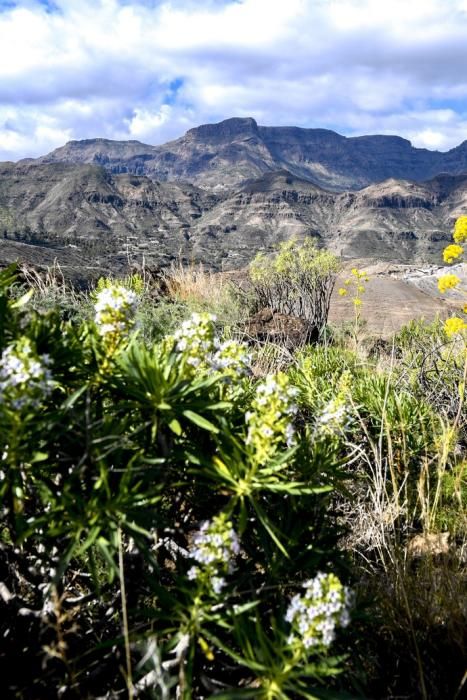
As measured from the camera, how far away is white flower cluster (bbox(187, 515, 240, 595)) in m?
1.35

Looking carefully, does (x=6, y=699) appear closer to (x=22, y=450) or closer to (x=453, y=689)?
(x=22, y=450)

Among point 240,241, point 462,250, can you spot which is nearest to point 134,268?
point 462,250

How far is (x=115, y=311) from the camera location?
1577mm

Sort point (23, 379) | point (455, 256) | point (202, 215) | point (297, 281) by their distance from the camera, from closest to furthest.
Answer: point (23, 379) → point (455, 256) → point (297, 281) → point (202, 215)

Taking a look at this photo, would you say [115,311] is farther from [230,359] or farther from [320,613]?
[320,613]

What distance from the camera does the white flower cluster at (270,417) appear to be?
4.57 ft

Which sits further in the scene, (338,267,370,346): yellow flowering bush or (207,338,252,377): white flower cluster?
(338,267,370,346): yellow flowering bush

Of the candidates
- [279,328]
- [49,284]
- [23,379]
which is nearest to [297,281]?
[279,328]

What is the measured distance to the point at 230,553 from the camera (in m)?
1.40

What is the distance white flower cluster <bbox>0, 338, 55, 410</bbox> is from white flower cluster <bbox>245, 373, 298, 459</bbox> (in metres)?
0.56

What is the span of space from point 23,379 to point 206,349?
0.59 m

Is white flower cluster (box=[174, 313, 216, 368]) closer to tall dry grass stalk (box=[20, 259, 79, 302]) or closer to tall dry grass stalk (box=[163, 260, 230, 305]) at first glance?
tall dry grass stalk (box=[20, 259, 79, 302])

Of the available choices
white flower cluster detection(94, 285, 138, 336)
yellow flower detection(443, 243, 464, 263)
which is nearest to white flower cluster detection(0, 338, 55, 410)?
white flower cluster detection(94, 285, 138, 336)

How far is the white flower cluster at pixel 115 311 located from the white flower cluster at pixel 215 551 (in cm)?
65
